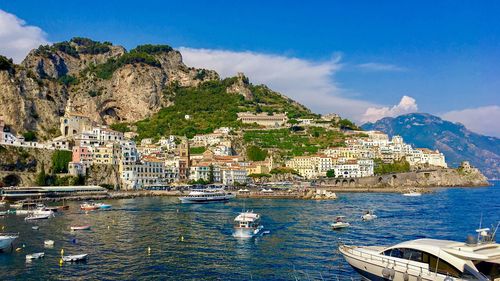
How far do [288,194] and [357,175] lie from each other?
44155 mm

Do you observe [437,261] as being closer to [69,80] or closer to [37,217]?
[37,217]

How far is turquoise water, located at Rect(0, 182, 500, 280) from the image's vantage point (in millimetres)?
25745

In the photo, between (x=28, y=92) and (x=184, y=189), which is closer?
(x=184, y=189)

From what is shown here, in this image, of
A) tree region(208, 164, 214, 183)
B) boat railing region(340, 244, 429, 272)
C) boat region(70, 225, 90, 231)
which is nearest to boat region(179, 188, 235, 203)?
tree region(208, 164, 214, 183)

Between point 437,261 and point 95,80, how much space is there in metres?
163

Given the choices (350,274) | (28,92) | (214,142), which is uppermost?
(28,92)

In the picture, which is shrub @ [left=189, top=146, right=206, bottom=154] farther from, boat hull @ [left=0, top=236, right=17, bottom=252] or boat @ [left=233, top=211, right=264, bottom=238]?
boat hull @ [left=0, top=236, right=17, bottom=252]

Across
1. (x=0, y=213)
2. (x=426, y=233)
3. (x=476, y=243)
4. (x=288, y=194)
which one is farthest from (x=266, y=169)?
(x=476, y=243)

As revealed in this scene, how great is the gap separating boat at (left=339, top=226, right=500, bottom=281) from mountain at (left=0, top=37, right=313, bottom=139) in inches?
4477

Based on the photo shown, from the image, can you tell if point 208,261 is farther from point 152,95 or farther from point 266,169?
point 152,95

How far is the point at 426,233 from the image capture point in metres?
39.3

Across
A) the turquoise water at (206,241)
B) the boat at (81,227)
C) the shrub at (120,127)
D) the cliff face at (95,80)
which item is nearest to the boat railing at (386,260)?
the turquoise water at (206,241)

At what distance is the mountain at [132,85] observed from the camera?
15188cm

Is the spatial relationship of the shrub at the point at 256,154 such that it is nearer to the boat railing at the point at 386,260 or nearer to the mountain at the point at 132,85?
the mountain at the point at 132,85
